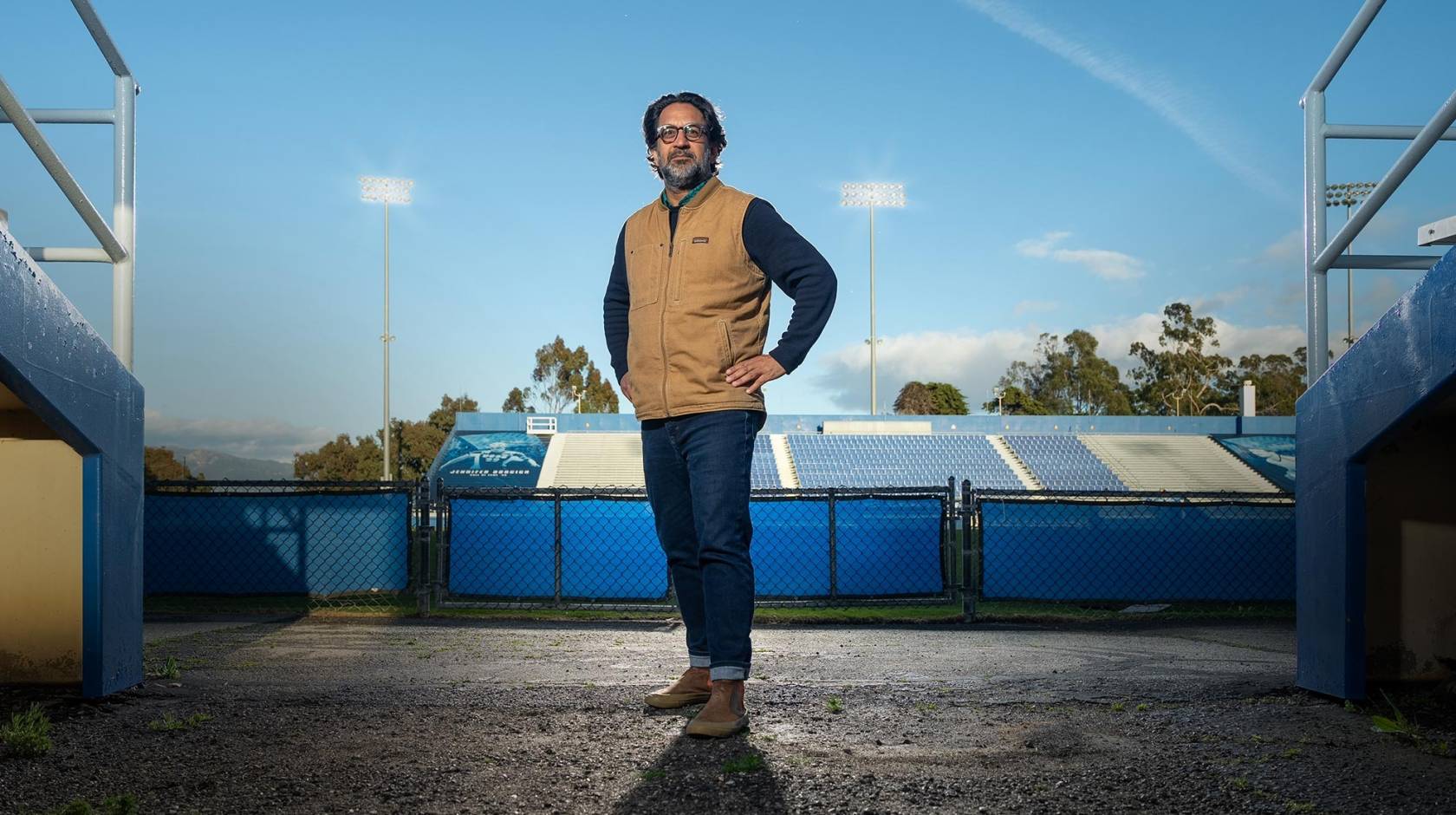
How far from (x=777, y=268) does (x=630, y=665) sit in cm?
234

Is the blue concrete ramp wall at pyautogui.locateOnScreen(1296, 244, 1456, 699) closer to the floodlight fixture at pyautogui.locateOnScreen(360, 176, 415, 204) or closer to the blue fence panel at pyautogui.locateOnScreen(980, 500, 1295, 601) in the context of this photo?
the blue fence panel at pyautogui.locateOnScreen(980, 500, 1295, 601)

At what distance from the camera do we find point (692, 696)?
11.3 ft

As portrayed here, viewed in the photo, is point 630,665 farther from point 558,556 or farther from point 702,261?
point 558,556

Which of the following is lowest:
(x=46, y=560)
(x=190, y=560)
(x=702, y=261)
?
(x=190, y=560)

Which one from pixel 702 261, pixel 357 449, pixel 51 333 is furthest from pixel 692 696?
pixel 357 449

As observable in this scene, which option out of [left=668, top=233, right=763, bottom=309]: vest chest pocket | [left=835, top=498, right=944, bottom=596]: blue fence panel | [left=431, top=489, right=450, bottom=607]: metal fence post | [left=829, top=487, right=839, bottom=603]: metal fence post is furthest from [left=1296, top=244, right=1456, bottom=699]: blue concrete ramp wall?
[left=431, top=489, right=450, bottom=607]: metal fence post

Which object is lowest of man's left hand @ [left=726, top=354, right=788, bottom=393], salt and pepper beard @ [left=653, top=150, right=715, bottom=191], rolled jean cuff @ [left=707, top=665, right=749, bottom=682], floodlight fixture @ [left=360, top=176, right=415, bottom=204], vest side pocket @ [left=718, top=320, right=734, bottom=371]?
rolled jean cuff @ [left=707, top=665, right=749, bottom=682]

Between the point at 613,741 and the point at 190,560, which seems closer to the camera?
the point at 613,741

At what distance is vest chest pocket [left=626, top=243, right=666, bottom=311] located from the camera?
10.9ft

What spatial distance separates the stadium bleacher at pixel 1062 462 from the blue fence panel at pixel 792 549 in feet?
78.4

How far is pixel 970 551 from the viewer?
861 centimetres

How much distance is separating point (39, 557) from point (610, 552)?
5671 mm

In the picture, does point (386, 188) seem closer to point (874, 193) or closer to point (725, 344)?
point (874, 193)

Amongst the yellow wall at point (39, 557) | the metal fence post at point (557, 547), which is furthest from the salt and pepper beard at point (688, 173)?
the metal fence post at point (557, 547)
